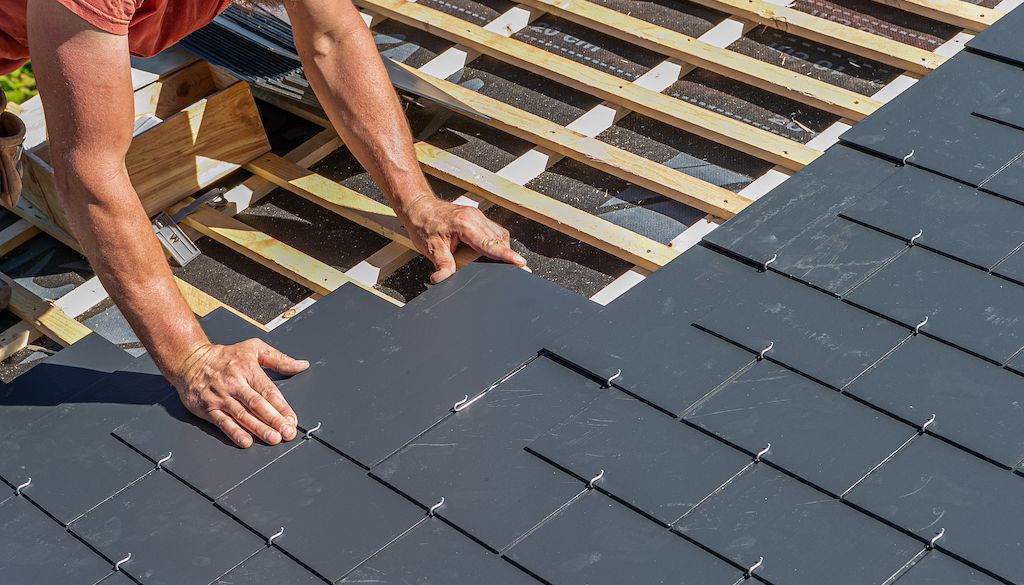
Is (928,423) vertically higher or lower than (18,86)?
higher

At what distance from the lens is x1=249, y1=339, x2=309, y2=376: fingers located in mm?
3240

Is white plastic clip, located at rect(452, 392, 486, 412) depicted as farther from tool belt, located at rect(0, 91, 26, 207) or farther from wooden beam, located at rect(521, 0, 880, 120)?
tool belt, located at rect(0, 91, 26, 207)

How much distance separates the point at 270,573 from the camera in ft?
9.00

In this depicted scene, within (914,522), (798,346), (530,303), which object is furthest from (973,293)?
(530,303)

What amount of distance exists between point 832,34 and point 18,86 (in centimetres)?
435

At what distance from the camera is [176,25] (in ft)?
11.9

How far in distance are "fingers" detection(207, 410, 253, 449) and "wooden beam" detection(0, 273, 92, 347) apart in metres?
1.11

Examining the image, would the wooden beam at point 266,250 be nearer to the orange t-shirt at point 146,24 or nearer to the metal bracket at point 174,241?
the metal bracket at point 174,241

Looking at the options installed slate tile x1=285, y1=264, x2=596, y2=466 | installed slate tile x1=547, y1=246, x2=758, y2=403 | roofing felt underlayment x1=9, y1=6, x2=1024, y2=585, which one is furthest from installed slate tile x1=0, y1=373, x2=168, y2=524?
installed slate tile x1=547, y1=246, x2=758, y2=403

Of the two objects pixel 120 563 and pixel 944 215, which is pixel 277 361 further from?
pixel 944 215

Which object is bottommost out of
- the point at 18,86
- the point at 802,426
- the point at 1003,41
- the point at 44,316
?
the point at 18,86

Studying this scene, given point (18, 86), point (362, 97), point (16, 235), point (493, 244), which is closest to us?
point (493, 244)

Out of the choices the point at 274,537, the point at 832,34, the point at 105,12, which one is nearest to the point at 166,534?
the point at 274,537

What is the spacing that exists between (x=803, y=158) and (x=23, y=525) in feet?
8.36
